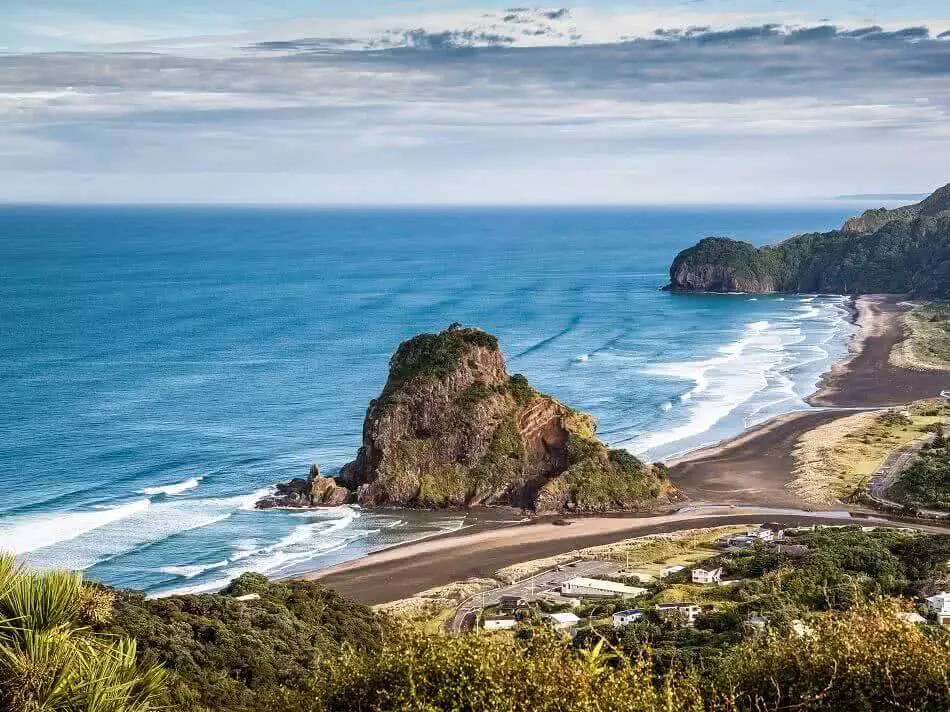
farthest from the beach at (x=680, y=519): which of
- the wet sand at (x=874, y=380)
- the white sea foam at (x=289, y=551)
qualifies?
the white sea foam at (x=289, y=551)

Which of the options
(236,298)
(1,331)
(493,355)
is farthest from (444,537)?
(236,298)

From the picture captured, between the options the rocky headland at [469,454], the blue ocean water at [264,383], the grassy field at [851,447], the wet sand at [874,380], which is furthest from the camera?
the wet sand at [874,380]

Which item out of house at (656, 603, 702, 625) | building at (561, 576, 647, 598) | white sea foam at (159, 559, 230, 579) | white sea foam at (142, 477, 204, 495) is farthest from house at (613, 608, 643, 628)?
white sea foam at (142, 477, 204, 495)

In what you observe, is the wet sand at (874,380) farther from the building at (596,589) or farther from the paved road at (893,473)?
the building at (596,589)

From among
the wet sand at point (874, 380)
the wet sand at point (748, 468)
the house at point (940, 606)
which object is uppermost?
the house at point (940, 606)

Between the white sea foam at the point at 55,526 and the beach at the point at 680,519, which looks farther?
the white sea foam at the point at 55,526

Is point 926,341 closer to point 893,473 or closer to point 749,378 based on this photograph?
point 749,378

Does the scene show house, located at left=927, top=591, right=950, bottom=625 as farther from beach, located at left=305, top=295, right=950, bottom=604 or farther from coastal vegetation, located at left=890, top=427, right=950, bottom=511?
coastal vegetation, located at left=890, top=427, right=950, bottom=511
